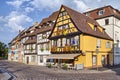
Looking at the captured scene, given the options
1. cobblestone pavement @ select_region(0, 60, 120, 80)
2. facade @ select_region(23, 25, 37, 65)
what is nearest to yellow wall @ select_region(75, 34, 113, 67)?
cobblestone pavement @ select_region(0, 60, 120, 80)

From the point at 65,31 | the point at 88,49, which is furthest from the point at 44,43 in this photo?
the point at 88,49

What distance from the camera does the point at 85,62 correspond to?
27.3 m

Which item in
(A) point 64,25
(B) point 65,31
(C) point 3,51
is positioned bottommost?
(C) point 3,51

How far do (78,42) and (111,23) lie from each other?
33.2 feet

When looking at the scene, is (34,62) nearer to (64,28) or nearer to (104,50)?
(64,28)

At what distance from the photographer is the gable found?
29156 mm

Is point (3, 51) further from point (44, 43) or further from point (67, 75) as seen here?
point (67, 75)

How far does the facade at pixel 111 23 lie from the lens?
111 ft

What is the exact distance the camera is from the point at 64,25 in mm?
30688

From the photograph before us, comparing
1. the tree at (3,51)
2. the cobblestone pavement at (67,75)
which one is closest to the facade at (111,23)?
the cobblestone pavement at (67,75)

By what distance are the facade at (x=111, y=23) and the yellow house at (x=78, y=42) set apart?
1269 millimetres

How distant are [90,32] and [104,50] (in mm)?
5616

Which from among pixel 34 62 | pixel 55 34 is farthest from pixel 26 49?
pixel 55 34

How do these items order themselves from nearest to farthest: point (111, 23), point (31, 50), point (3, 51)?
1. point (111, 23)
2. point (31, 50)
3. point (3, 51)
